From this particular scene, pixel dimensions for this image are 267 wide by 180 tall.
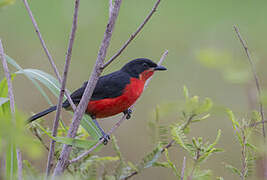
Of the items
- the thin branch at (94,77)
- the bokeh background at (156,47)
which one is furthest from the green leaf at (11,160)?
the bokeh background at (156,47)

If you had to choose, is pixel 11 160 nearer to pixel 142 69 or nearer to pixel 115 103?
pixel 115 103

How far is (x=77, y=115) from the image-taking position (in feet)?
7.10

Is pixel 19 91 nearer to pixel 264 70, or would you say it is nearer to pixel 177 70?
pixel 177 70

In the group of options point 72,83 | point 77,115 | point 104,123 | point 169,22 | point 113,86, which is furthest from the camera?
point 169,22

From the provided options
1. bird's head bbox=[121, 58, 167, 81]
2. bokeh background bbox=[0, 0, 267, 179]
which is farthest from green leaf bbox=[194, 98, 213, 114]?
bokeh background bbox=[0, 0, 267, 179]

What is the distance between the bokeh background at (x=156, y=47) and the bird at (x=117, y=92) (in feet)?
3.34

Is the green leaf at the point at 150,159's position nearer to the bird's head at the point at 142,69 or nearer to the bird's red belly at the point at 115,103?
the bird's red belly at the point at 115,103

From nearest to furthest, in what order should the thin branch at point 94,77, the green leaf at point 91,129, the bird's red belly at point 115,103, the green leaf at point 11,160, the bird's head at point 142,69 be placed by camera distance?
the thin branch at point 94,77
the green leaf at point 11,160
the green leaf at point 91,129
the bird's red belly at point 115,103
the bird's head at point 142,69

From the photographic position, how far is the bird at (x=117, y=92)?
12.3ft

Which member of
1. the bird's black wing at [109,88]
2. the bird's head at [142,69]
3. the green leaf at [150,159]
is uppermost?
the bird's head at [142,69]

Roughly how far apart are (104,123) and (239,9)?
17.0ft

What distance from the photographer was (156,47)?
25.6ft

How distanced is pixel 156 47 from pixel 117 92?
4.12 metres

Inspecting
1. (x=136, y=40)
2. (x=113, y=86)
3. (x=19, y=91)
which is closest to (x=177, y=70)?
(x=136, y=40)
